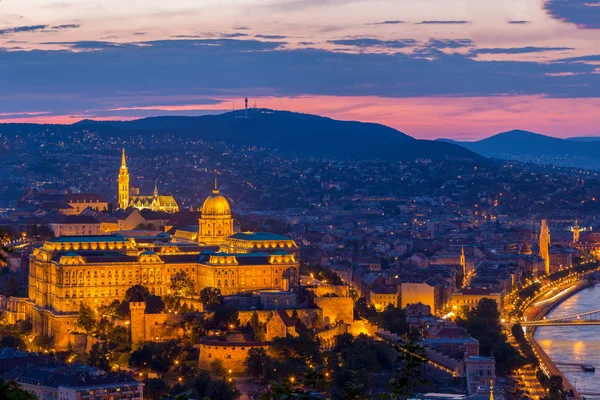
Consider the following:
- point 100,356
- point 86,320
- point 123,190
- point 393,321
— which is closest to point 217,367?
point 100,356

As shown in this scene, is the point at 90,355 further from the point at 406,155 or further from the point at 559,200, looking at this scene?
the point at 406,155

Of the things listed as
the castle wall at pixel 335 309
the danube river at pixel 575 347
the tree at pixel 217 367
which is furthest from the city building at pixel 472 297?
the tree at pixel 217 367

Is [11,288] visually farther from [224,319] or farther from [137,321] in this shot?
[224,319]

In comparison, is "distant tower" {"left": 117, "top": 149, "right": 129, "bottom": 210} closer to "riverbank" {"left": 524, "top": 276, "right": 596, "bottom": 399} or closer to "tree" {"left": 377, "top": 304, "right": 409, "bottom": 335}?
"riverbank" {"left": 524, "top": 276, "right": 596, "bottom": 399}

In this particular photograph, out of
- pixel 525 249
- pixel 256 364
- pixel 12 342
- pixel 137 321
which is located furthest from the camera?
pixel 525 249

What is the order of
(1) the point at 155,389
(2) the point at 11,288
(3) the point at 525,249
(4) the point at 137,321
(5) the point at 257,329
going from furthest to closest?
(3) the point at 525,249 < (2) the point at 11,288 < (4) the point at 137,321 < (5) the point at 257,329 < (1) the point at 155,389

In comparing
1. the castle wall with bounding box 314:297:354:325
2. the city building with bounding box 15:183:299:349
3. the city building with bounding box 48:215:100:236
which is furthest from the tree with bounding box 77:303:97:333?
the city building with bounding box 48:215:100:236

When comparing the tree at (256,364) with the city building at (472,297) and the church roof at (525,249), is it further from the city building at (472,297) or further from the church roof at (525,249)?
the church roof at (525,249)
